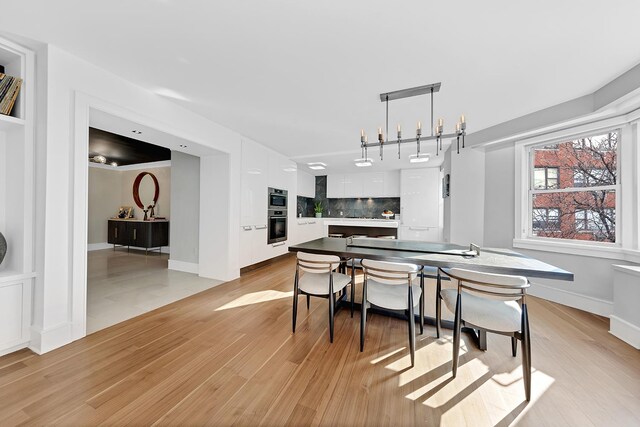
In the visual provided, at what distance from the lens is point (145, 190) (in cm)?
629

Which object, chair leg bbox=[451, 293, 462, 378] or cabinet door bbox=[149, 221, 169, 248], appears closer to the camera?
chair leg bbox=[451, 293, 462, 378]

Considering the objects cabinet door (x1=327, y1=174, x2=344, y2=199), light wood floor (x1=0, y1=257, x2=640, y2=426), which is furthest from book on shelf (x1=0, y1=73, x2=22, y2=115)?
cabinet door (x1=327, y1=174, x2=344, y2=199)

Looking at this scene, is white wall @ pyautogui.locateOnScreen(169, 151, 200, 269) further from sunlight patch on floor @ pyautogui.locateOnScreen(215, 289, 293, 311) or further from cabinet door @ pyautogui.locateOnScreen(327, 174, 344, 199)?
cabinet door @ pyautogui.locateOnScreen(327, 174, 344, 199)

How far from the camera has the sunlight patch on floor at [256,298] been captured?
284cm

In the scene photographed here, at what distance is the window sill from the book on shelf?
18.4 ft

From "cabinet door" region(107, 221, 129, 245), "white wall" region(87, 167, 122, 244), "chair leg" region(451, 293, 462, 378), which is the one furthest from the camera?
"white wall" region(87, 167, 122, 244)

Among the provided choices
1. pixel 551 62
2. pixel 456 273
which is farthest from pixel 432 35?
pixel 456 273

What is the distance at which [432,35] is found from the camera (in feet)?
5.29

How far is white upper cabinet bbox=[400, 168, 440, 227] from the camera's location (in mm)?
5727

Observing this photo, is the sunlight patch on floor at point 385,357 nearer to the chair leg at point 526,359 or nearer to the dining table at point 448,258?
the dining table at point 448,258

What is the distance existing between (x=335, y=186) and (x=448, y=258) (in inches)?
203

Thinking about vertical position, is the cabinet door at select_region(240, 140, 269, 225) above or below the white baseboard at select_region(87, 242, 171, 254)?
above

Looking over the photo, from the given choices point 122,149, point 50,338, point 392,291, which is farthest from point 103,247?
point 392,291

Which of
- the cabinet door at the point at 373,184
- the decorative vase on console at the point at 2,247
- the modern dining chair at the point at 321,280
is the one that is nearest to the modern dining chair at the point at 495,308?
the modern dining chair at the point at 321,280
